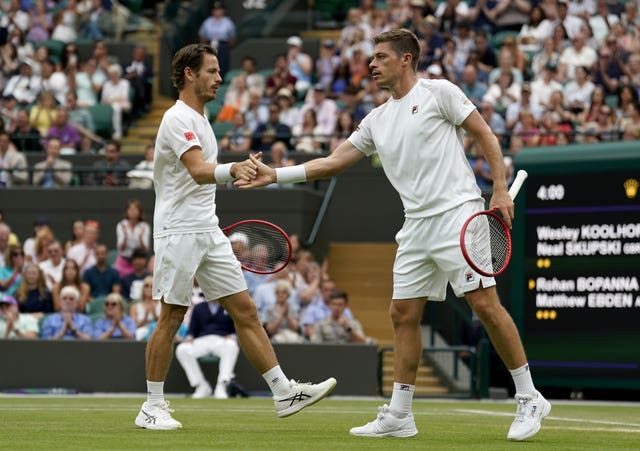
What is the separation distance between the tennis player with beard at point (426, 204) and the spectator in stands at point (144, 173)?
1213 cm

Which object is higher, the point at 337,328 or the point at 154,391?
the point at 154,391

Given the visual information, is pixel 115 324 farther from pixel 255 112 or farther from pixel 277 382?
pixel 277 382

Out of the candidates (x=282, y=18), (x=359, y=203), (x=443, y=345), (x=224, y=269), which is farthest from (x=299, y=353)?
(x=282, y=18)

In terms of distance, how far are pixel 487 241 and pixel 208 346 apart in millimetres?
9167

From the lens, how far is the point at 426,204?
30.2 feet

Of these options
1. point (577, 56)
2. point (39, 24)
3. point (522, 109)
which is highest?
point (39, 24)

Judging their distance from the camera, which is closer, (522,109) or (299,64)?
(522,109)

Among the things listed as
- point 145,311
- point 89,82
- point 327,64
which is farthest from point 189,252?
point 89,82

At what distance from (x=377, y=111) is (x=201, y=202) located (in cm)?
136

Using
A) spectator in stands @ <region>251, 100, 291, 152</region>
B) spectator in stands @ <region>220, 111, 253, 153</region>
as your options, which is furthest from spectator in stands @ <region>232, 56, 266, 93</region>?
spectator in stands @ <region>220, 111, 253, 153</region>

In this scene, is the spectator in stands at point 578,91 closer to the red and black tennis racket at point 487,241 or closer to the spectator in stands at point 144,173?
the spectator in stands at point 144,173

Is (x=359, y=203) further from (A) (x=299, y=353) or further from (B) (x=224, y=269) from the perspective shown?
(B) (x=224, y=269)

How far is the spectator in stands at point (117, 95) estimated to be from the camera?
25344mm

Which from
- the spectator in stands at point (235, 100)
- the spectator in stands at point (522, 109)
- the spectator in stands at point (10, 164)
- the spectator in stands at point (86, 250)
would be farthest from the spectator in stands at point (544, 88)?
the spectator in stands at point (10, 164)
